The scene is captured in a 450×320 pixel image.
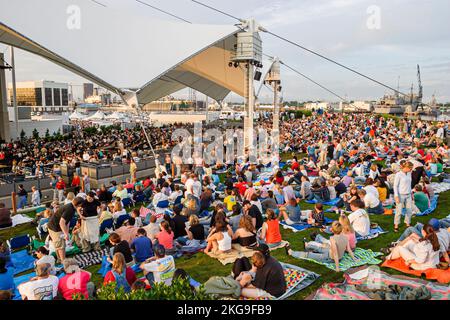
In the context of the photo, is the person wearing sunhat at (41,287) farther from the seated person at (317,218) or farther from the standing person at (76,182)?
the standing person at (76,182)

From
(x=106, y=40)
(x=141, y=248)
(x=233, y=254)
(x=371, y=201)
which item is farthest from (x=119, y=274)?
(x=106, y=40)

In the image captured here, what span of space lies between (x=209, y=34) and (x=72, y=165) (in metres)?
8.35

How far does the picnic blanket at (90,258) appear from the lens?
253 inches

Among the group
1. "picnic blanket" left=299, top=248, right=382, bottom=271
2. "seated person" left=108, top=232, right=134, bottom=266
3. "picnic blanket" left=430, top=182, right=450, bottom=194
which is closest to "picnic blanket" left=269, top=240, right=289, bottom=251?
"picnic blanket" left=299, top=248, right=382, bottom=271

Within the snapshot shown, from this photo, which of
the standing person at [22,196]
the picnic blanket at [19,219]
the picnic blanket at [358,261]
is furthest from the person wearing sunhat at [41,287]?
the standing person at [22,196]

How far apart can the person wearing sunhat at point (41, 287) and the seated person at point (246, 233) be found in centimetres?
310

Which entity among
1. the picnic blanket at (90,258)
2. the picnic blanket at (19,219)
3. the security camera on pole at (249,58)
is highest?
the security camera on pole at (249,58)

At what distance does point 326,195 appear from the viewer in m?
9.76

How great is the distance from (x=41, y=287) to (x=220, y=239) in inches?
114

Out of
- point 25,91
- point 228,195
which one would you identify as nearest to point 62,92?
point 25,91

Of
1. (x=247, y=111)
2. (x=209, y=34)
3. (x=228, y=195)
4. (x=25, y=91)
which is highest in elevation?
(x=25, y=91)

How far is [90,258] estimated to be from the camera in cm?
664
